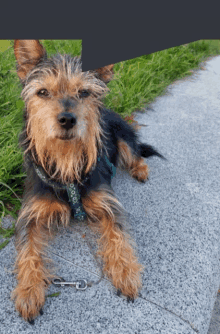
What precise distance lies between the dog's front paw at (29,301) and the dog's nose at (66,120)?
1.14 meters

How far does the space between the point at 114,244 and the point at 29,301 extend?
2.51ft

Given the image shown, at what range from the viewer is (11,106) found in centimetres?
384

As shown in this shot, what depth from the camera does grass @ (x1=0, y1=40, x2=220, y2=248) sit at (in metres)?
2.97

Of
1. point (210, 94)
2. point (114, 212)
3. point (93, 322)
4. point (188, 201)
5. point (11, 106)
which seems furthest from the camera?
point (210, 94)

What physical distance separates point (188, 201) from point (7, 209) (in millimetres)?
1841

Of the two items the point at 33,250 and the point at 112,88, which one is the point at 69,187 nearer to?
the point at 33,250

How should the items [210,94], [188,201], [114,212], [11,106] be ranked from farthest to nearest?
[210,94] → [11,106] → [188,201] → [114,212]

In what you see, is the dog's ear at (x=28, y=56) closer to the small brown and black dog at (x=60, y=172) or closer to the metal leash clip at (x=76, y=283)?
the small brown and black dog at (x=60, y=172)

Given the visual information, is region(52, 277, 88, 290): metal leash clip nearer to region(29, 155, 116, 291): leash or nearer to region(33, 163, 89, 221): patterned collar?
region(29, 155, 116, 291): leash

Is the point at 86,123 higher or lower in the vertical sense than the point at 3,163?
higher

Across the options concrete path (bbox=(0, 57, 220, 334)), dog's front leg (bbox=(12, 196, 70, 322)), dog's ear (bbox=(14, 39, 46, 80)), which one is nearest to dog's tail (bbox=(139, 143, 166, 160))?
concrete path (bbox=(0, 57, 220, 334))

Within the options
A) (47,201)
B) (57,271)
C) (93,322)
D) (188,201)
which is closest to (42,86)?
(47,201)

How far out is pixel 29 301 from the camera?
6.46ft

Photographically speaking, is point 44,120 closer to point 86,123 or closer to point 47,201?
point 86,123
